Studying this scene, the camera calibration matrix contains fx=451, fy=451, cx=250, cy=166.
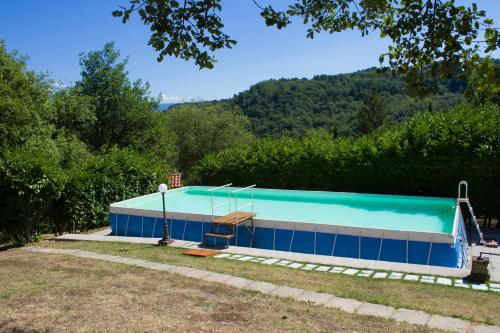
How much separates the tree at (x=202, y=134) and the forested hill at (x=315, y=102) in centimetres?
2198

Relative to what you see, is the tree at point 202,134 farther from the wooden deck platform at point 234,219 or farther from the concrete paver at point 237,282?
the concrete paver at point 237,282

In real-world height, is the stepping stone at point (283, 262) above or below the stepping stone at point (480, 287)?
below

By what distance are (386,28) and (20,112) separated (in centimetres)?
1490

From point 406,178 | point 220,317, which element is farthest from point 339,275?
point 406,178

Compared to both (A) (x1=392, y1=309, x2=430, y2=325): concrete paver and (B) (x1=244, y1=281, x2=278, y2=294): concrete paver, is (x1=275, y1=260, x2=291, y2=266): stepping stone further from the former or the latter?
(A) (x1=392, y1=309, x2=430, y2=325): concrete paver

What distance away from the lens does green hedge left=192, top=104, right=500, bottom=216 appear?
14156 mm

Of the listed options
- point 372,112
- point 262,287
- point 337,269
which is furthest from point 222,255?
point 372,112

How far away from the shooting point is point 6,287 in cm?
732

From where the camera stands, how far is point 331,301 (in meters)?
6.56

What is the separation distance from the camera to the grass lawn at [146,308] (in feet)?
18.0

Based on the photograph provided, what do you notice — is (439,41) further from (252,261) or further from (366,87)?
(366,87)

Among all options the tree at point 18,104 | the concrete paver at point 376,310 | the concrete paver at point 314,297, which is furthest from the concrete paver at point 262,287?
the tree at point 18,104

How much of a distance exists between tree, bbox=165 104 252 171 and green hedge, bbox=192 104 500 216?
18.1m

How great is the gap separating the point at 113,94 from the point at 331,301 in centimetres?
2236
